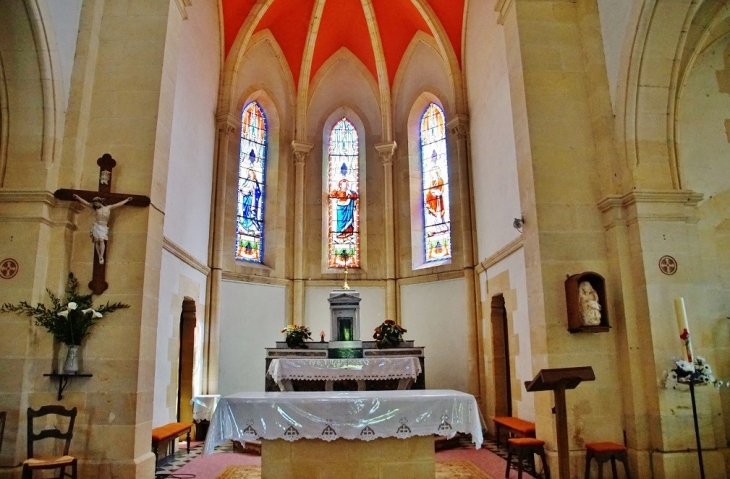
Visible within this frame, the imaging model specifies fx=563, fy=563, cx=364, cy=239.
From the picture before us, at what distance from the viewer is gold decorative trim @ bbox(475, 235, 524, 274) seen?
8.58 m

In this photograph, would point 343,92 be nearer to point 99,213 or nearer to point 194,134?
point 194,134

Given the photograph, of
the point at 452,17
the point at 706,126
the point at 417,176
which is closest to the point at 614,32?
the point at 706,126

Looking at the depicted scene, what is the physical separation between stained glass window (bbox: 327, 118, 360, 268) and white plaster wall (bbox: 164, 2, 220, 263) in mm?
3378

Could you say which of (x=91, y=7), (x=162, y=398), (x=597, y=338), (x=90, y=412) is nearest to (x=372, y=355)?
(x=162, y=398)

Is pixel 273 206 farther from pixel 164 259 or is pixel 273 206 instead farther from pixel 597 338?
pixel 597 338

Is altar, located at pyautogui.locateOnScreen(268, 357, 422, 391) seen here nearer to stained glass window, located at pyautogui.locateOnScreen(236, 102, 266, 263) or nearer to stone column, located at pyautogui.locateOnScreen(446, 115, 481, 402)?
stone column, located at pyautogui.locateOnScreen(446, 115, 481, 402)

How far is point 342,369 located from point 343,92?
26.0 ft

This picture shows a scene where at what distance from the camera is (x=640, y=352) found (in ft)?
21.6

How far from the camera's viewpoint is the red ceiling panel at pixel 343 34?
13.5 metres

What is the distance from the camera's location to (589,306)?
6555 millimetres

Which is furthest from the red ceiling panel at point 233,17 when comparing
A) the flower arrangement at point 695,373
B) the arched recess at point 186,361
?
the flower arrangement at point 695,373

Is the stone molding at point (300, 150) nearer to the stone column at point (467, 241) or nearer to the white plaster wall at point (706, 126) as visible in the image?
the stone column at point (467, 241)

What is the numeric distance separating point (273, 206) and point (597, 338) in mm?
8346

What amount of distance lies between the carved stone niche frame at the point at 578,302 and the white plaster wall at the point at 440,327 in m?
4.96
